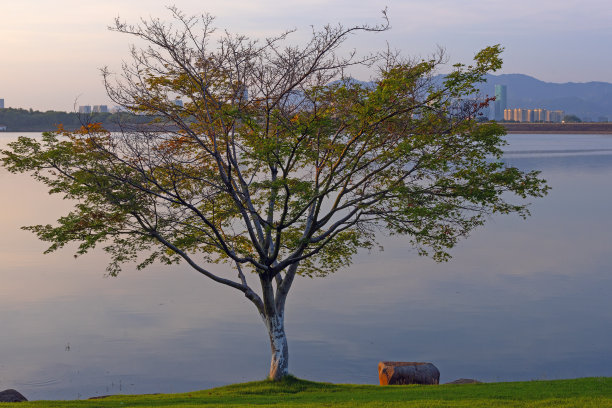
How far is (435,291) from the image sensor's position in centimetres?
3834

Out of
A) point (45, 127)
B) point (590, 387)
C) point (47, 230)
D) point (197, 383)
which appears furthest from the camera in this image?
point (45, 127)

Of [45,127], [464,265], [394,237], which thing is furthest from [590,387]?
[45,127]

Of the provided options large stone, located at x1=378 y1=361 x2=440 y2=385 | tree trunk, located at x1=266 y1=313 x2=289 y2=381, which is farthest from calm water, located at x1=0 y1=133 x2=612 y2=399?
tree trunk, located at x1=266 y1=313 x2=289 y2=381

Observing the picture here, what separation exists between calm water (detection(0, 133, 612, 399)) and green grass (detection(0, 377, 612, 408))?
6.48m

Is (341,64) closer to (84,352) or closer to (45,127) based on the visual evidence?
(84,352)

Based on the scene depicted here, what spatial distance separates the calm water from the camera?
86.4 ft

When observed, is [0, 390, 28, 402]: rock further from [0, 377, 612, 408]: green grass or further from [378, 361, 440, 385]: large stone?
[378, 361, 440, 385]: large stone

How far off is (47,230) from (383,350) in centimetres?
1507

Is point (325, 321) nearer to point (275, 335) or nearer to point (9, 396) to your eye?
point (275, 335)

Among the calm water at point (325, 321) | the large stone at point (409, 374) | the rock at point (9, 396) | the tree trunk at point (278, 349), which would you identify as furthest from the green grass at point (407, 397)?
the calm water at point (325, 321)

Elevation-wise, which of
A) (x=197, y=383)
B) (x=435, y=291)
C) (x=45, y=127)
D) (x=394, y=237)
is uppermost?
(x=45, y=127)

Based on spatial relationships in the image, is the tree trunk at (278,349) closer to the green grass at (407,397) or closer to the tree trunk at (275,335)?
the tree trunk at (275,335)

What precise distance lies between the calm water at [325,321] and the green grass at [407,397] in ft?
21.3

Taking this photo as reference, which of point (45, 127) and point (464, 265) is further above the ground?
point (45, 127)
